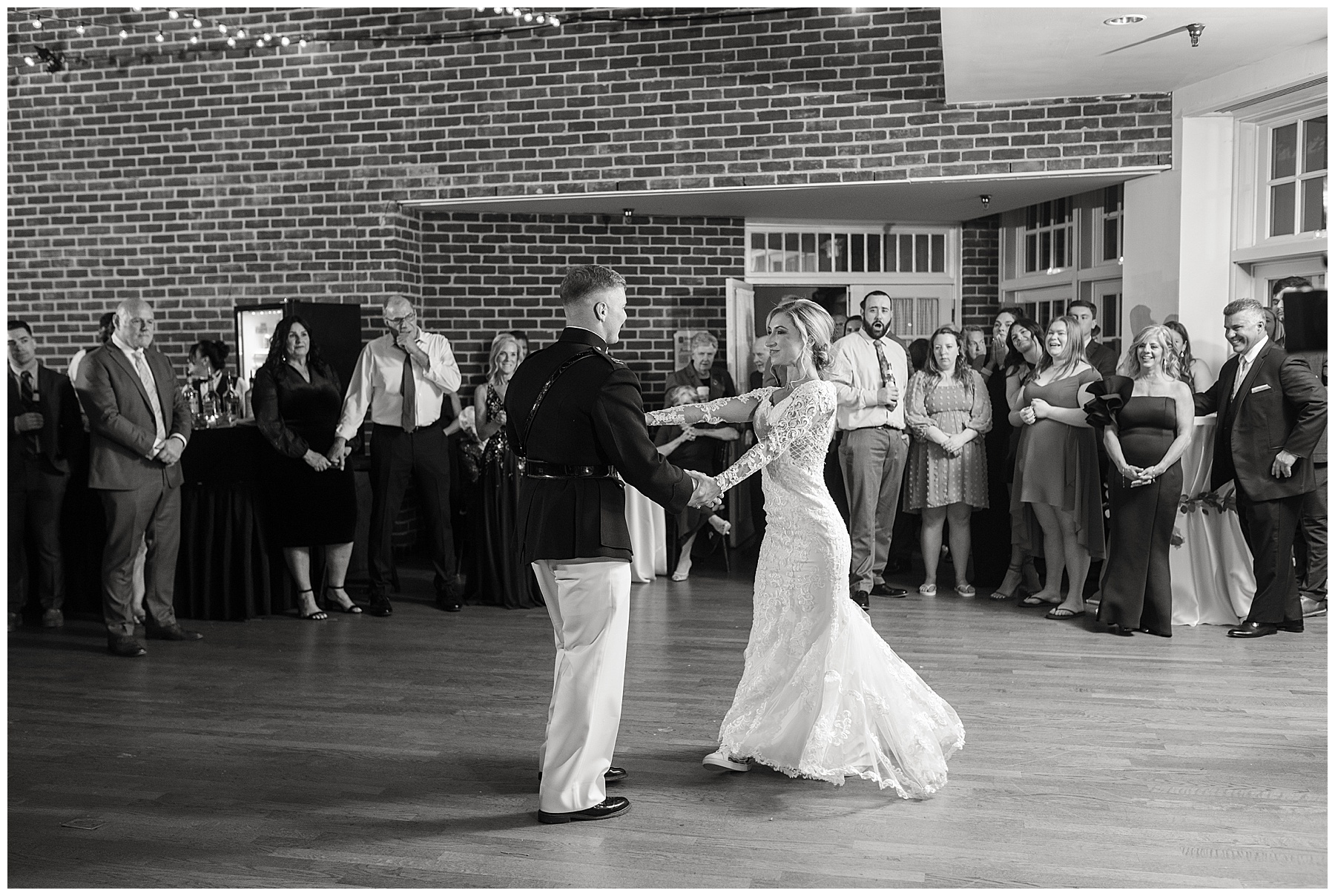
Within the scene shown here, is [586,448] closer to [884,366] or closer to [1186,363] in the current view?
[884,366]

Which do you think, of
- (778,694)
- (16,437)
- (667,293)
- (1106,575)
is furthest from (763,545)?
(667,293)

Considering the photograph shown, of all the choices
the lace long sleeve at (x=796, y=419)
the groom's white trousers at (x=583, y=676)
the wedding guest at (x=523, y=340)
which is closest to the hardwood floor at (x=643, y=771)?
the groom's white trousers at (x=583, y=676)

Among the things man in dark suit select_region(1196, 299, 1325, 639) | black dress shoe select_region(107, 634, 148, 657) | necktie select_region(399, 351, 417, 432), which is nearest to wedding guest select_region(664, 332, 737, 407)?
necktie select_region(399, 351, 417, 432)

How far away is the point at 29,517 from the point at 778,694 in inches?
182

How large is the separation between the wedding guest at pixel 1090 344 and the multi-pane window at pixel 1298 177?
127cm

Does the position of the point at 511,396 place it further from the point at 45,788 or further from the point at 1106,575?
the point at 1106,575

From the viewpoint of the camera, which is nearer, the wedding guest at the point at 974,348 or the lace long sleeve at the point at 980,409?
the lace long sleeve at the point at 980,409

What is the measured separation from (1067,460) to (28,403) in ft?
18.0

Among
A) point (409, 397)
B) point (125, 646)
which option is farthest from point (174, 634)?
point (409, 397)

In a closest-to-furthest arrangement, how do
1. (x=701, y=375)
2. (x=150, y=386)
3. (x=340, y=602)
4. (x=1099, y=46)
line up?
(x=150, y=386) < (x=1099, y=46) < (x=340, y=602) < (x=701, y=375)

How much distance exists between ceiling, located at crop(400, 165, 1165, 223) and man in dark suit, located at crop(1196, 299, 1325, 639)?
7.20 feet

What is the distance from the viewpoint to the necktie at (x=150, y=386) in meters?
5.55

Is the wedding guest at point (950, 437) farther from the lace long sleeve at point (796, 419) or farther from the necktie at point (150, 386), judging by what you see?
the necktie at point (150, 386)

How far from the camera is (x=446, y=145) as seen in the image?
8141 millimetres
